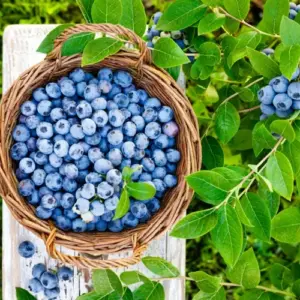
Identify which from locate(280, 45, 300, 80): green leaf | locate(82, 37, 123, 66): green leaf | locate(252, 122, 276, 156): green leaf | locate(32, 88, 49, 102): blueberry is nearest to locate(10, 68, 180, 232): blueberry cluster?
locate(32, 88, 49, 102): blueberry

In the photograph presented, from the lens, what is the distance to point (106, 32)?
1.33m

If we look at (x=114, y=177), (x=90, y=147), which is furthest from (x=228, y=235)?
(x=90, y=147)

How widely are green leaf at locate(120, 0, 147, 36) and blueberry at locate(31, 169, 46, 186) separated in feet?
1.25

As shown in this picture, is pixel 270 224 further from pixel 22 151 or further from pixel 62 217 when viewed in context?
pixel 22 151

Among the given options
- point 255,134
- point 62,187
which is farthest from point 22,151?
point 255,134

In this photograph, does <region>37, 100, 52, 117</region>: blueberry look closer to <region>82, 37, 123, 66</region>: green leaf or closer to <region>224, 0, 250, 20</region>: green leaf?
<region>82, 37, 123, 66</region>: green leaf

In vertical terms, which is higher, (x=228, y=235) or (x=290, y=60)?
(x=290, y=60)

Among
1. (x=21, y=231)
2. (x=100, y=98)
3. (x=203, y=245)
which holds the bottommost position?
(x=203, y=245)

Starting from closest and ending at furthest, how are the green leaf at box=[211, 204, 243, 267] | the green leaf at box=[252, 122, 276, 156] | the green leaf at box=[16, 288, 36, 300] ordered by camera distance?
the green leaf at box=[211, 204, 243, 267], the green leaf at box=[252, 122, 276, 156], the green leaf at box=[16, 288, 36, 300]

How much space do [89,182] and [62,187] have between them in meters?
0.08

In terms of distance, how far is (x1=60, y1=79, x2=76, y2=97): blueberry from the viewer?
4.64 ft

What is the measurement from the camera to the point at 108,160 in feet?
4.54

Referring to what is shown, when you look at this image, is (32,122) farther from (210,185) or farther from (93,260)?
(210,185)

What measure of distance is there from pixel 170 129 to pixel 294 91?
31 centimetres
